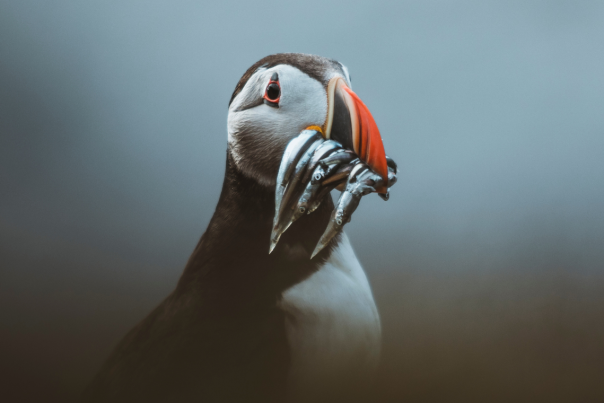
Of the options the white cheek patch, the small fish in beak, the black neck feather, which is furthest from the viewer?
the black neck feather

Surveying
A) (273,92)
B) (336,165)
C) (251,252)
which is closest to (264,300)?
(251,252)

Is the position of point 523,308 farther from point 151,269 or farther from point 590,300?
point 151,269

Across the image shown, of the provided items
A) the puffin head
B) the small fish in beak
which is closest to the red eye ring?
the puffin head

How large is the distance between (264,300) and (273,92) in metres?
0.64

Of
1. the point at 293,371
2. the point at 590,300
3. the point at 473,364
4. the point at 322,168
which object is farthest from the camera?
the point at 590,300

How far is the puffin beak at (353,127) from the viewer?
1032 millimetres

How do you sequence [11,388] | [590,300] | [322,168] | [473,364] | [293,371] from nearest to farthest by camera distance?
[322,168]
[293,371]
[11,388]
[473,364]
[590,300]

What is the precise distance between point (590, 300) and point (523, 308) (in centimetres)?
32

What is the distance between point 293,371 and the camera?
1.21 metres

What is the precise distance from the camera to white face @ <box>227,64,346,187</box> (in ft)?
3.90

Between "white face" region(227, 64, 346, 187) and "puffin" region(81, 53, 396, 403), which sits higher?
"white face" region(227, 64, 346, 187)

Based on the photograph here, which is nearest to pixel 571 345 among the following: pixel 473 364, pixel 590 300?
pixel 590 300

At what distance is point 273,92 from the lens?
4.08ft

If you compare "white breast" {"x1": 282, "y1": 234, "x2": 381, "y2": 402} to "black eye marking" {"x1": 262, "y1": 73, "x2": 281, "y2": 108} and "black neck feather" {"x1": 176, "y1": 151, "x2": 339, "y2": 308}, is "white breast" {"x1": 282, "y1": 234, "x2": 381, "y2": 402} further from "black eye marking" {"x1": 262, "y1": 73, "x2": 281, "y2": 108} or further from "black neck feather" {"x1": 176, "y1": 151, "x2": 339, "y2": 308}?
"black eye marking" {"x1": 262, "y1": 73, "x2": 281, "y2": 108}
